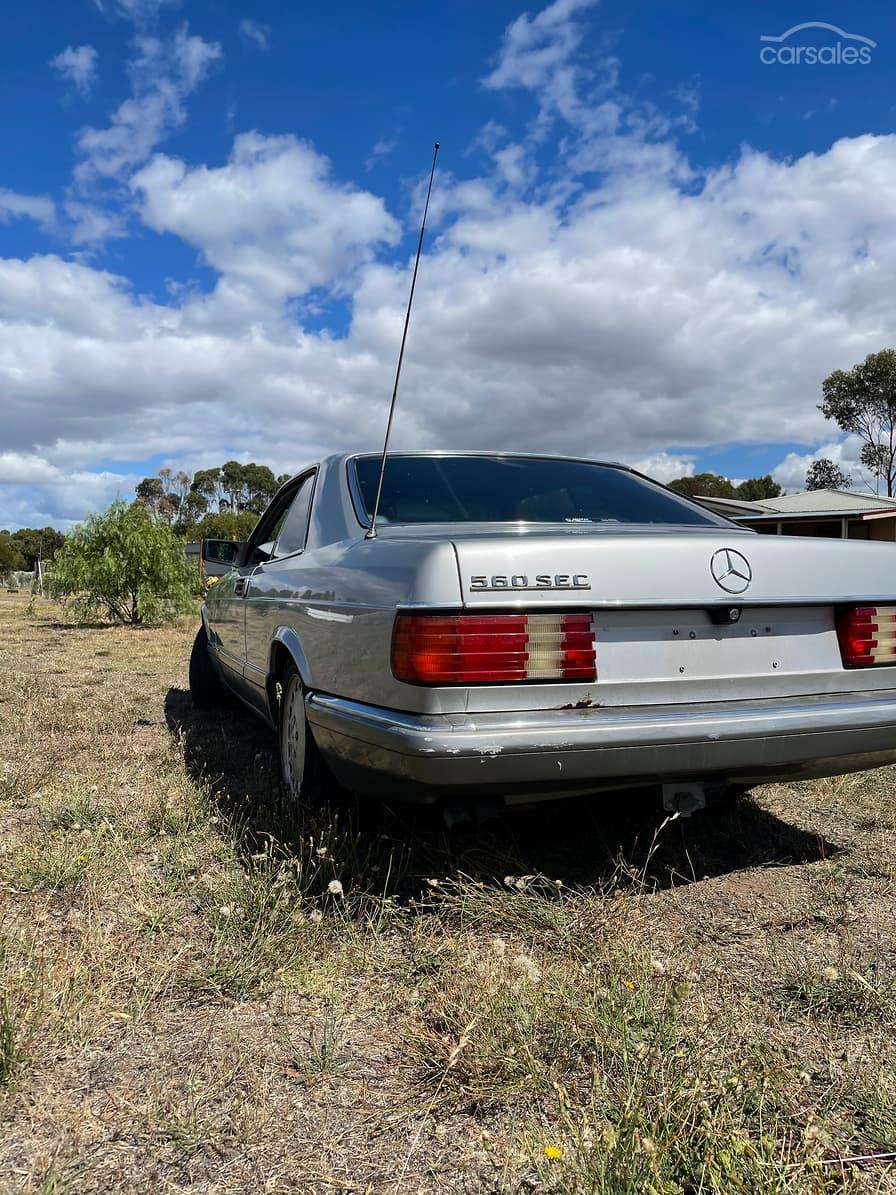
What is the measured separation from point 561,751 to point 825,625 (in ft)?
3.18

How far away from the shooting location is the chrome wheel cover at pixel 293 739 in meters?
3.00

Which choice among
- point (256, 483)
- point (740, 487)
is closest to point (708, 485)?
point (740, 487)

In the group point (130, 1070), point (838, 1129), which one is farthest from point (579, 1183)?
point (130, 1070)

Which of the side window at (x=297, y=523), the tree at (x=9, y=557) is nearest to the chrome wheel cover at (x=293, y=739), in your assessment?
the side window at (x=297, y=523)

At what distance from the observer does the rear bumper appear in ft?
6.82

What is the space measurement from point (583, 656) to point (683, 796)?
22.2 inches

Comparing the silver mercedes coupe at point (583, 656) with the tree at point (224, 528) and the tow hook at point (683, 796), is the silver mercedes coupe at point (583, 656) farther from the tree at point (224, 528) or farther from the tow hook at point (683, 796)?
the tree at point (224, 528)

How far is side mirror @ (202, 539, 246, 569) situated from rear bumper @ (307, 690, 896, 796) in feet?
8.00

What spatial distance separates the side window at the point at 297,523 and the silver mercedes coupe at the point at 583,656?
583 mm

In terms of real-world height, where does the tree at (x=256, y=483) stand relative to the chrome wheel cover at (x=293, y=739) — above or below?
above

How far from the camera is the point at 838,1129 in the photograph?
151 cm

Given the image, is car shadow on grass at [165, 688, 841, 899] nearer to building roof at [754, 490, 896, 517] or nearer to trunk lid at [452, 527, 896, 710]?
trunk lid at [452, 527, 896, 710]

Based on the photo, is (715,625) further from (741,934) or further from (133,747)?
(133,747)

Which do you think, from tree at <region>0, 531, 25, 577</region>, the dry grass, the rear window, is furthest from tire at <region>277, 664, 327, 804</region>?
tree at <region>0, 531, 25, 577</region>
